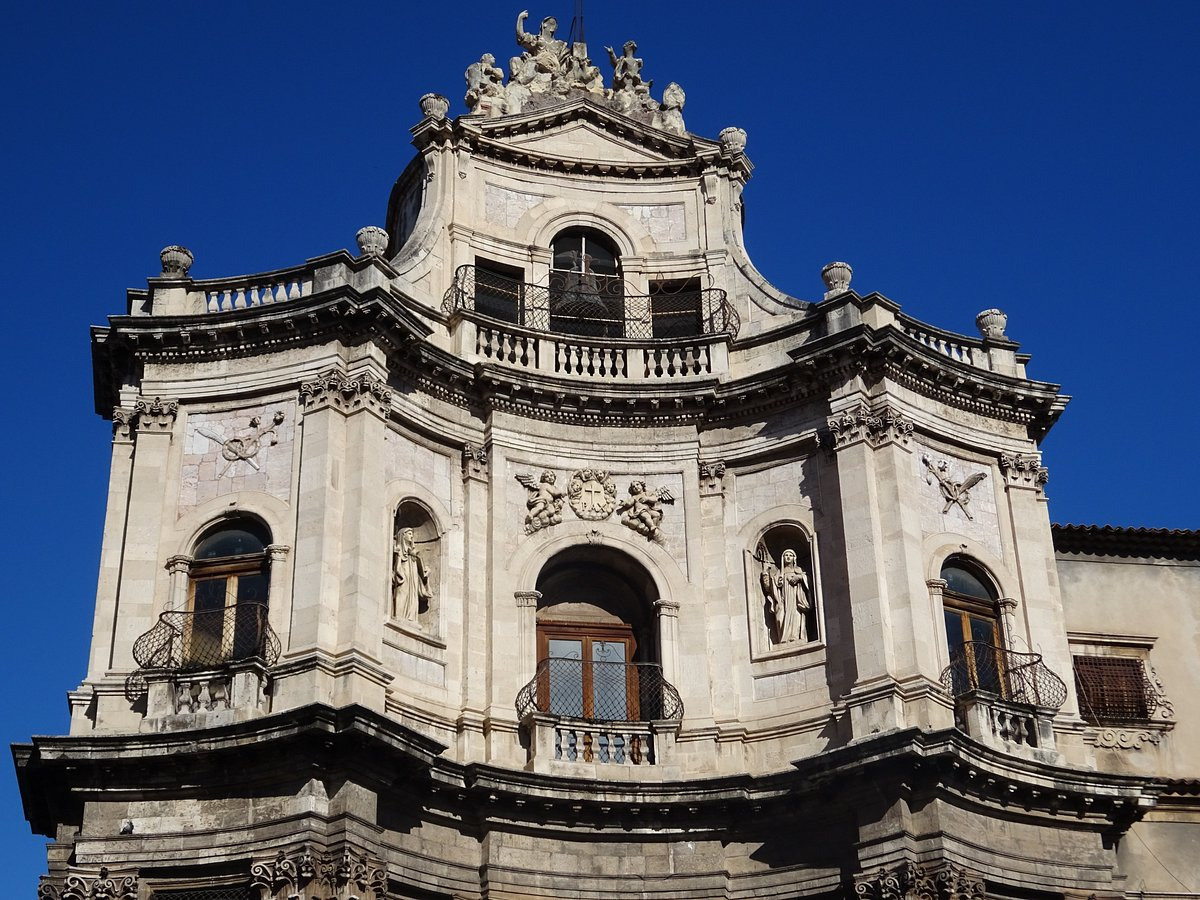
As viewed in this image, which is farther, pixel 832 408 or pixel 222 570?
pixel 832 408

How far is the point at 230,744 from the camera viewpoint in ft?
70.9

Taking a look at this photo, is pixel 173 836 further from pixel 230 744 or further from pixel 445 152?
pixel 445 152

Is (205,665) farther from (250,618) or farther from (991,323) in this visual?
(991,323)

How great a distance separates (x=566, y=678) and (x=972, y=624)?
216 inches

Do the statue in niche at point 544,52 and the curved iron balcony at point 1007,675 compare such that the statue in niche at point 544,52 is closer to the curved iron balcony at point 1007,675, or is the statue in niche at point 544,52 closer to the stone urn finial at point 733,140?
the stone urn finial at point 733,140

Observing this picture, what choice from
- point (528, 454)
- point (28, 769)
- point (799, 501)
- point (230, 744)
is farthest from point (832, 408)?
point (28, 769)

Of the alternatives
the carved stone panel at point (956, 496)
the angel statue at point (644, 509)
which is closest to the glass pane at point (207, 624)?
the angel statue at point (644, 509)

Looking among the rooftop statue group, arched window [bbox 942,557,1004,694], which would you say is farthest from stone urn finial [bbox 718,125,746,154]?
arched window [bbox 942,557,1004,694]

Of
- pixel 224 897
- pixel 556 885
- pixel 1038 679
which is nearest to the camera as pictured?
pixel 224 897

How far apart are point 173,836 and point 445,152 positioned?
39.1 ft

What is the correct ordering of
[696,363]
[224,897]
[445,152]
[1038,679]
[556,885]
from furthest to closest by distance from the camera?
[445,152], [696,363], [1038,679], [556,885], [224,897]

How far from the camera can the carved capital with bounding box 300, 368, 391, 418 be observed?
961 inches

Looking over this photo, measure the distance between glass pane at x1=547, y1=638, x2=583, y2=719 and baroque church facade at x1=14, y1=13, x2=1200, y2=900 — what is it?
0.06m

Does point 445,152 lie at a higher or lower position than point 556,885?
higher
